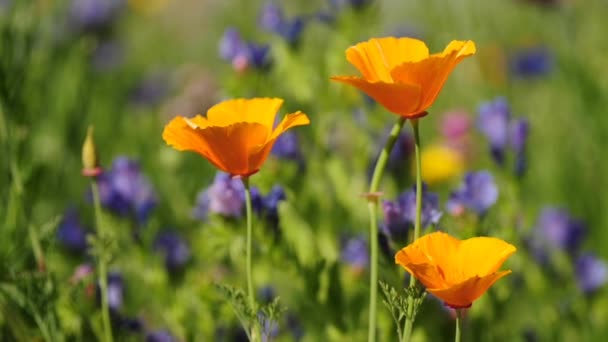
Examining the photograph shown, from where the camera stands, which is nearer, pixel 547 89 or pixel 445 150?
pixel 445 150

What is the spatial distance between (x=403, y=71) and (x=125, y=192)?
2.54 ft

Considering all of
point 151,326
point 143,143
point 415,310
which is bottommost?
point 151,326

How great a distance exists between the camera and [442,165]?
2.34 metres

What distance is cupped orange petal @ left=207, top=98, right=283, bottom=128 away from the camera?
2.50 feet

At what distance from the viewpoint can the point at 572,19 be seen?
7.64 ft

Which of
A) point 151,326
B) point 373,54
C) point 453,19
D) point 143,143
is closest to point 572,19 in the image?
point 453,19

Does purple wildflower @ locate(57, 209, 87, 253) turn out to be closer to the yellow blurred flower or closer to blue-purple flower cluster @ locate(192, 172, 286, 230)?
blue-purple flower cluster @ locate(192, 172, 286, 230)

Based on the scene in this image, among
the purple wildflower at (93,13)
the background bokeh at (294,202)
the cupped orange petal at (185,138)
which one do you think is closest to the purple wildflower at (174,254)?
the background bokeh at (294,202)

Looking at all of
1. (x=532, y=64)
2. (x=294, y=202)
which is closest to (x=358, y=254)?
(x=294, y=202)

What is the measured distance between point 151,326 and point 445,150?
3.59 ft

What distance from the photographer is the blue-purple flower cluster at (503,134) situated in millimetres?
1348

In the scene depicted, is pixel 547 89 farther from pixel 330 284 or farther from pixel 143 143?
pixel 330 284

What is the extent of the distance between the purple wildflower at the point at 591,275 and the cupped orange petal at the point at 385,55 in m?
0.90

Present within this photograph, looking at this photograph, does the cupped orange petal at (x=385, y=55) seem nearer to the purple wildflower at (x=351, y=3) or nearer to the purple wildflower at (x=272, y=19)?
the purple wildflower at (x=272, y=19)
